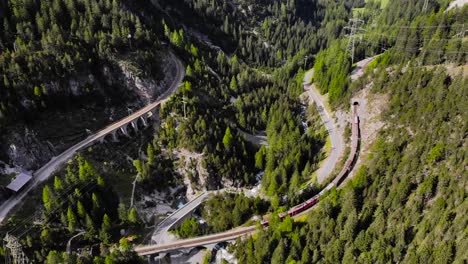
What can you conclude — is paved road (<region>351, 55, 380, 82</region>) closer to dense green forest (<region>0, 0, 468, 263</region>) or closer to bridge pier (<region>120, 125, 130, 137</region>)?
dense green forest (<region>0, 0, 468, 263</region>)

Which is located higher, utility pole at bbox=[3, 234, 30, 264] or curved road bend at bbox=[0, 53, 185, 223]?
curved road bend at bbox=[0, 53, 185, 223]

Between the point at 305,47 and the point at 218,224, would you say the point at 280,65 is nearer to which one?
the point at 305,47

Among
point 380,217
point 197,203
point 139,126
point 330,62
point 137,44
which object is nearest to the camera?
point 380,217

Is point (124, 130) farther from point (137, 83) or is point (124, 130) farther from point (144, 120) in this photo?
point (137, 83)

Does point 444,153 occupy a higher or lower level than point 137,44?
lower

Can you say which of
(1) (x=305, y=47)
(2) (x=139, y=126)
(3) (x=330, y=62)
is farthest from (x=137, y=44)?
(1) (x=305, y=47)

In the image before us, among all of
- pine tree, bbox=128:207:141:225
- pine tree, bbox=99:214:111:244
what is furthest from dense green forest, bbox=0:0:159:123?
pine tree, bbox=128:207:141:225
